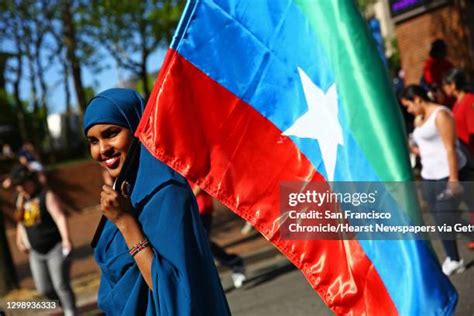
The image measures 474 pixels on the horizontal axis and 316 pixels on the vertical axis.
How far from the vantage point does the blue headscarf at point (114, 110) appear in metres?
2.67

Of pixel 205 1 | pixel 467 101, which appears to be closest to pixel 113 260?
pixel 205 1

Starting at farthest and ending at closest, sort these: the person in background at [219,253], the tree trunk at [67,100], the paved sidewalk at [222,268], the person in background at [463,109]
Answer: the tree trunk at [67,100], the person in background at [219,253], the person in background at [463,109], the paved sidewalk at [222,268]

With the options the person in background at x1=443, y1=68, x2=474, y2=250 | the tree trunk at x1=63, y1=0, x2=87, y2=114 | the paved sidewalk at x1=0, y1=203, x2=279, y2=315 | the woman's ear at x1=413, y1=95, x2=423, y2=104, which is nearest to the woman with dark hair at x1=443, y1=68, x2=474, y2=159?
the person in background at x1=443, y1=68, x2=474, y2=250

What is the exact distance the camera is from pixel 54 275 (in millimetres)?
6570

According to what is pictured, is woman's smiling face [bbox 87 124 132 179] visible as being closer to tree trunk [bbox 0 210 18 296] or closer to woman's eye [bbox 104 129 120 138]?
woman's eye [bbox 104 129 120 138]

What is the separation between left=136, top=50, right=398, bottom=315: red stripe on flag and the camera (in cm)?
295

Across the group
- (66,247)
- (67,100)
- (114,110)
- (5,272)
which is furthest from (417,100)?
(67,100)

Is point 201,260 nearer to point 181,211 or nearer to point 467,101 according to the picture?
point 181,211

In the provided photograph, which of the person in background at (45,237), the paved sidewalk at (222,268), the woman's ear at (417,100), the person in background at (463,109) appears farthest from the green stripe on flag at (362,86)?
the person in background at (45,237)

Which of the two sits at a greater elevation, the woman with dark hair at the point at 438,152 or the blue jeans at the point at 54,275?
the woman with dark hair at the point at 438,152

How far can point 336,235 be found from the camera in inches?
117

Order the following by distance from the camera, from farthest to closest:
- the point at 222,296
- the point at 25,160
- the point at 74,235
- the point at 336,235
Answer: the point at 74,235
the point at 25,160
the point at 336,235
the point at 222,296

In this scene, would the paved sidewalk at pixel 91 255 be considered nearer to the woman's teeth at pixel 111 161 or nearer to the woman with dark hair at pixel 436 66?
the woman's teeth at pixel 111 161

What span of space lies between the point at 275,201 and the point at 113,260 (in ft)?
2.60
